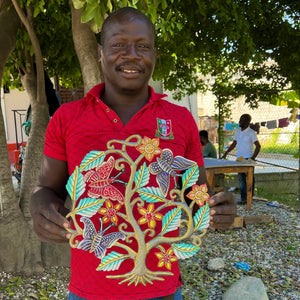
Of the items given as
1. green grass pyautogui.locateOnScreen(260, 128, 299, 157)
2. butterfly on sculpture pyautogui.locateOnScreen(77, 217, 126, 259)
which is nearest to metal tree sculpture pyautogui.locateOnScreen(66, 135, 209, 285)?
butterfly on sculpture pyautogui.locateOnScreen(77, 217, 126, 259)

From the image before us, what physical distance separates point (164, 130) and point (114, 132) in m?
0.22

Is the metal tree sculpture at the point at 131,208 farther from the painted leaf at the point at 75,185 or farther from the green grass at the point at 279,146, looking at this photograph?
the green grass at the point at 279,146

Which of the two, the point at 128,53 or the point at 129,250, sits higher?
the point at 128,53

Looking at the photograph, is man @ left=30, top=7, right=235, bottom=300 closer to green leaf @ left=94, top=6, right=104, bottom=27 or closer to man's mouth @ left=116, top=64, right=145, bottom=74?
man's mouth @ left=116, top=64, right=145, bottom=74

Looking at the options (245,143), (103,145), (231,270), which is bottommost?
(231,270)

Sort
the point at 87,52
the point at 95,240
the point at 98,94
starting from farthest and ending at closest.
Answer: the point at 87,52, the point at 98,94, the point at 95,240

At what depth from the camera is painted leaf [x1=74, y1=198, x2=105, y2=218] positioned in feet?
3.96

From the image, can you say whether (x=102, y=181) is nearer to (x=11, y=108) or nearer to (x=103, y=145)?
(x=103, y=145)

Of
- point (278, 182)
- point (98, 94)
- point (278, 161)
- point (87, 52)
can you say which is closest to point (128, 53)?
point (98, 94)

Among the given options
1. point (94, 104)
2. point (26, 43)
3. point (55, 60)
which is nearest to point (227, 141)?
point (55, 60)

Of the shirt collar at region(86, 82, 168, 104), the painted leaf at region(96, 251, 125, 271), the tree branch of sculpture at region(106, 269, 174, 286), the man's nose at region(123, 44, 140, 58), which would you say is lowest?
the tree branch of sculpture at region(106, 269, 174, 286)

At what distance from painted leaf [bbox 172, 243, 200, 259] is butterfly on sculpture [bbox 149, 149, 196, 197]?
228mm

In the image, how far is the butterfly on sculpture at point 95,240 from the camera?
1.21m

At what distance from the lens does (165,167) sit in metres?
1.26
